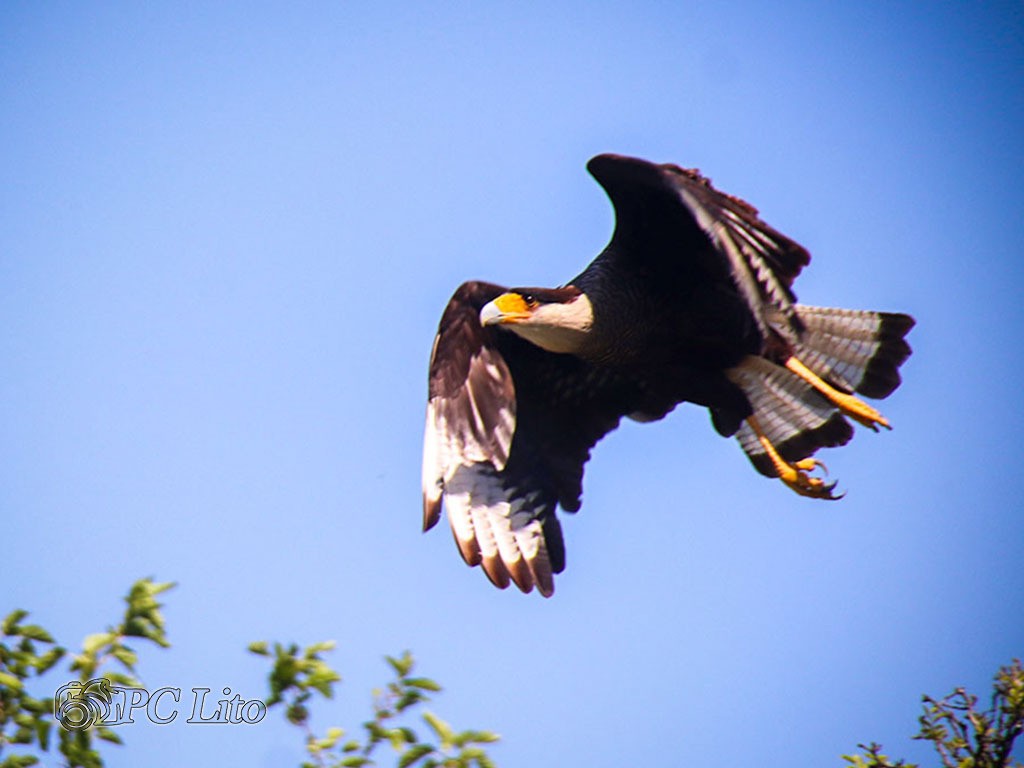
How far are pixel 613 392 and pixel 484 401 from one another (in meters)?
0.65

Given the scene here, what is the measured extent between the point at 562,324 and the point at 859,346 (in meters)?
1.50

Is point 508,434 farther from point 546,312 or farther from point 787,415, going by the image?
point 787,415

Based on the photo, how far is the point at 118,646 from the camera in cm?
282

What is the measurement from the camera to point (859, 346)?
604 cm

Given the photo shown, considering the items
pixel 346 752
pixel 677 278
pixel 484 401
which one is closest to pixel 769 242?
pixel 677 278

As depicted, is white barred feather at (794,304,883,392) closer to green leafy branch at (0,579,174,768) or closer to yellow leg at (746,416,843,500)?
yellow leg at (746,416,843,500)

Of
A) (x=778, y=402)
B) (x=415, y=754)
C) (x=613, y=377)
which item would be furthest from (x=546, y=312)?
(x=415, y=754)

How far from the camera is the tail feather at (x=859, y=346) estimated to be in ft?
19.7

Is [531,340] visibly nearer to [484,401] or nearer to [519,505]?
[484,401]

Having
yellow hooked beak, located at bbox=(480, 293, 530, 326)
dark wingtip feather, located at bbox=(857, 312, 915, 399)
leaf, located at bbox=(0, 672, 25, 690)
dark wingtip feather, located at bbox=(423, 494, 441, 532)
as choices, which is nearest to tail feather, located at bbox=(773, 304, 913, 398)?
dark wingtip feather, located at bbox=(857, 312, 915, 399)

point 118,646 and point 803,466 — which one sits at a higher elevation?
point 803,466

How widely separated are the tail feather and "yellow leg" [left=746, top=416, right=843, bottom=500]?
416mm

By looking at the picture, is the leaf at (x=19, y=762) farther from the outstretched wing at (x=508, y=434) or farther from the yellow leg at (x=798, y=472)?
the yellow leg at (x=798, y=472)

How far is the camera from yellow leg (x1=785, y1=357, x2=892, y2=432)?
5887mm
